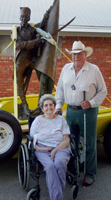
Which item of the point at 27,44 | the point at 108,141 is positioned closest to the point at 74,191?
the point at 108,141

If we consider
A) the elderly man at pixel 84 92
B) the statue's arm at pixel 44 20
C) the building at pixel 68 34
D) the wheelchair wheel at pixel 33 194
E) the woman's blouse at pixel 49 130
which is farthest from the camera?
the building at pixel 68 34

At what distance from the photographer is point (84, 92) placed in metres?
2.98

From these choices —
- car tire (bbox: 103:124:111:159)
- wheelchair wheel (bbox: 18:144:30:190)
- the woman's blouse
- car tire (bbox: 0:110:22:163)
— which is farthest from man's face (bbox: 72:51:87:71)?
car tire (bbox: 103:124:111:159)

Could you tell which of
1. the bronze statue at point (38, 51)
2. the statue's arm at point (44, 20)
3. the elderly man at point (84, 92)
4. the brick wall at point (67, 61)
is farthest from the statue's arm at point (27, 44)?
the brick wall at point (67, 61)

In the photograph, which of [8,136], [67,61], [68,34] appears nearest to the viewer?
[8,136]

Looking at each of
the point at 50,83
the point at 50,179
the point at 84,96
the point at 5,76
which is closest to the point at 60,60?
the point at 5,76

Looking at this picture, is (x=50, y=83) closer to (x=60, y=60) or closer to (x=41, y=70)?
(x=41, y=70)

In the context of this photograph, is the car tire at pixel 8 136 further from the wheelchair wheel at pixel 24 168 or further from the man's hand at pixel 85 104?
the man's hand at pixel 85 104

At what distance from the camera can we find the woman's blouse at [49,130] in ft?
9.44

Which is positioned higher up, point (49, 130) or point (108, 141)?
point (49, 130)

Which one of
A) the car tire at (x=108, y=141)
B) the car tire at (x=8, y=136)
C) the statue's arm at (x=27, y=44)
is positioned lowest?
the car tire at (x=108, y=141)

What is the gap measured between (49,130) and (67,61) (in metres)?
4.86

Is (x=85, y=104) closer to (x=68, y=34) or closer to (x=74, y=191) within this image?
(x=74, y=191)

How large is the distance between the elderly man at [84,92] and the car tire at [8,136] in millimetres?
634
